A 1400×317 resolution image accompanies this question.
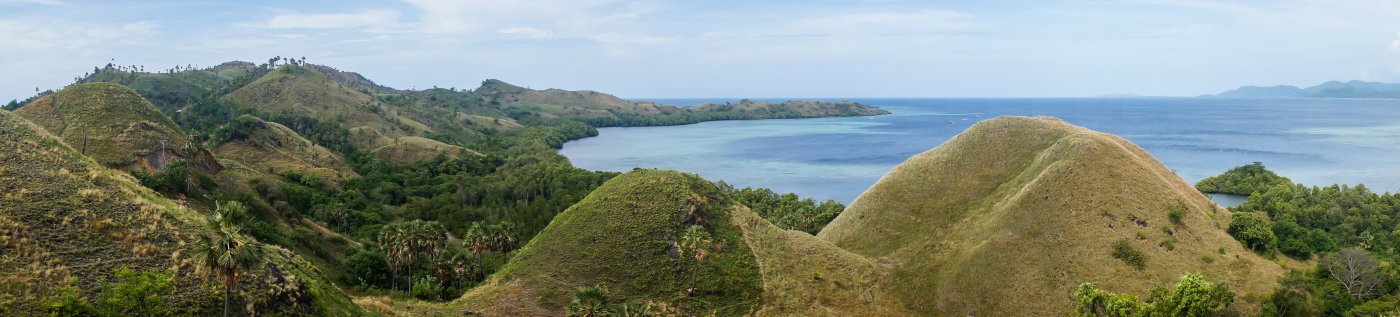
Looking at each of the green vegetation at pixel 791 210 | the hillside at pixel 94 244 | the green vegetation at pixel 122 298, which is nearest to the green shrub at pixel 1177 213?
the green vegetation at pixel 791 210

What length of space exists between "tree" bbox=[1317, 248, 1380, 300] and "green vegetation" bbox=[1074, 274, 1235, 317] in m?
11.0

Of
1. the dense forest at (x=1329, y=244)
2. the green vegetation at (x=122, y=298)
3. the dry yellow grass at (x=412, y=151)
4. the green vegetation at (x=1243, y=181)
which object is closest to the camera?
the green vegetation at (x=122, y=298)

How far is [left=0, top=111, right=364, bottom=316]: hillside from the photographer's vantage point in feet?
132

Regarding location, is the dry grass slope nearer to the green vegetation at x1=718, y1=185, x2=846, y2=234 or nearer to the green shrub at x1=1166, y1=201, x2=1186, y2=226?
the green vegetation at x1=718, y1=185, x2=846, y2=234

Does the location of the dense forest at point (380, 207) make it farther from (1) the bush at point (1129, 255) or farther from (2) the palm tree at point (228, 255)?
(1) the bush at point (1129, 255)

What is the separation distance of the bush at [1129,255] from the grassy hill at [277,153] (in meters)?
120

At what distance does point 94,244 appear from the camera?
43.7 metres

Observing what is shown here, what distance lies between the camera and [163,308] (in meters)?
40.0

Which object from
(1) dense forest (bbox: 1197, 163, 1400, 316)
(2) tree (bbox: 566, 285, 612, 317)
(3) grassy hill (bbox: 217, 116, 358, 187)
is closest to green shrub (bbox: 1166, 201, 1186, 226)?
(1) dense forest (bbox: 1197, 163, 1400, 316)

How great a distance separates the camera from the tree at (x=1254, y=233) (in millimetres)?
69812

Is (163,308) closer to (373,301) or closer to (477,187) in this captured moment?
(373,301)

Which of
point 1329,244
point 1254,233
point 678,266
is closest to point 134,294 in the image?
point 678,266

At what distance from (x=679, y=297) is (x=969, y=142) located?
4811 centimetres

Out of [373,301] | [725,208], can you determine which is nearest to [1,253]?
[373,301]
